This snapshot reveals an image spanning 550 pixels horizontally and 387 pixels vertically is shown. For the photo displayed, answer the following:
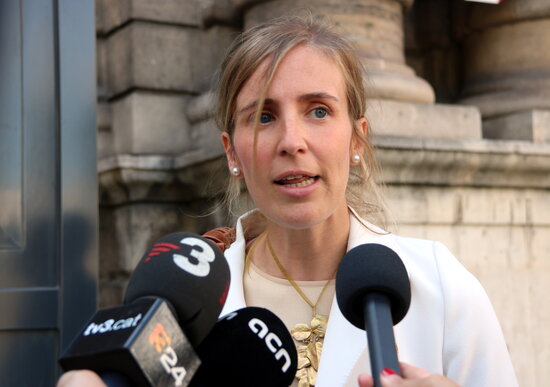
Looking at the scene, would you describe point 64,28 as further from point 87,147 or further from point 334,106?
point 334,106

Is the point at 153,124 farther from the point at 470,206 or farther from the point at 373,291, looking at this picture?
the point at 373,291

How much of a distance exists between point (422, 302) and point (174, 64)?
402 cm

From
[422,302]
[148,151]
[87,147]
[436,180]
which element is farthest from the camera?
[148,151]

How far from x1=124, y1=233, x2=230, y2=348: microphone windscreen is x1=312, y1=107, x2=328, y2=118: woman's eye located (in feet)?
3.03

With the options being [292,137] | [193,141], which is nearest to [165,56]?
[193,141]

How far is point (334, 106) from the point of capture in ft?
7.58

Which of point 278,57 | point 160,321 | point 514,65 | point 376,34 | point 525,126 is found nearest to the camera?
point 160,321

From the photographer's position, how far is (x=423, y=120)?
506 cm

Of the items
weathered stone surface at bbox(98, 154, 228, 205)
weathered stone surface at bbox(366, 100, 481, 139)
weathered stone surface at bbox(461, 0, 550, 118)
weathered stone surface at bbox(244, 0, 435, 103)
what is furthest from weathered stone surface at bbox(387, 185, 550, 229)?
weathered stone surface at bbox(98, 154, 228, 205)

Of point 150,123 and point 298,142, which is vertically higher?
point 150,123

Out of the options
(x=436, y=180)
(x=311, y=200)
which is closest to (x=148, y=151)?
(x=436, y=180)

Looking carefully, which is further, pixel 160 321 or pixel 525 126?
pixel 525 126

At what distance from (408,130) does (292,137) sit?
288 cm

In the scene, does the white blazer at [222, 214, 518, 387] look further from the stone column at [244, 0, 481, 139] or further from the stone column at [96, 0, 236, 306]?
the stone column at [96, 0, 236, 306]
